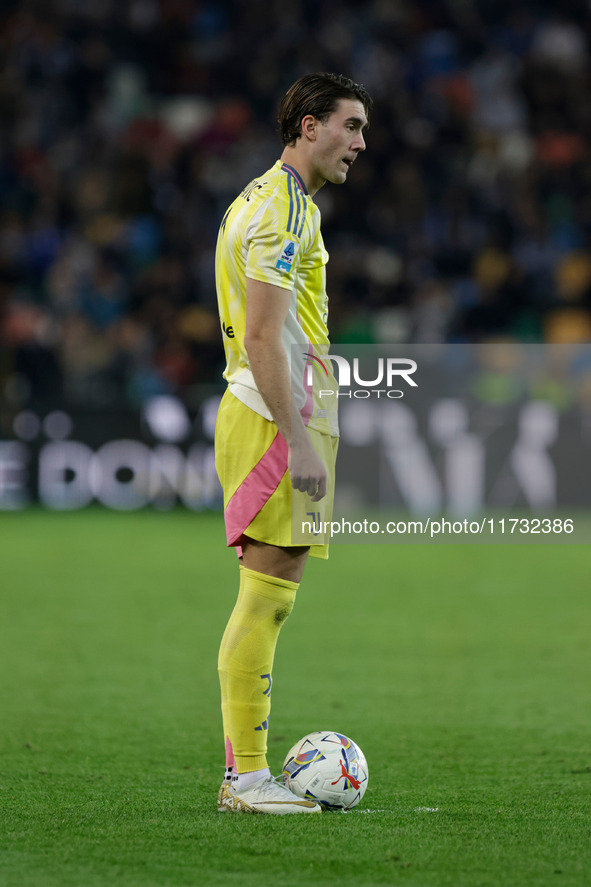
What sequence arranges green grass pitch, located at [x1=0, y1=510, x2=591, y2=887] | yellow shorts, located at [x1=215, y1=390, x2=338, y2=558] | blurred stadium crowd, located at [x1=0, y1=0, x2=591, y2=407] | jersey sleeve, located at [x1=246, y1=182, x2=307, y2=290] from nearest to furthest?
green grass pitch, located at [x1=0, y1=510, x2=591, y2=887] < jersey sleeve, located at [x1=246, y1=182, x2=307, y2=290] < yellow shorts, located at [x1=215, y1=390, x2=338, y2=558] < blurred stadium crowd, located at [x1=0, y1=0, x2=591, y2=407]

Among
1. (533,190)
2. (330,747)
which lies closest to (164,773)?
(330,747)

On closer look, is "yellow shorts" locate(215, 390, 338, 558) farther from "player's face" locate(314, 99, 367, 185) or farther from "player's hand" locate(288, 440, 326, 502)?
"player's face" locate(314, 99, 367, 185)

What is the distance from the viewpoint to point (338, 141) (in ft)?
11.5

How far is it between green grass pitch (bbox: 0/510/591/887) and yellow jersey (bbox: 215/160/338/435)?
43.7 inches

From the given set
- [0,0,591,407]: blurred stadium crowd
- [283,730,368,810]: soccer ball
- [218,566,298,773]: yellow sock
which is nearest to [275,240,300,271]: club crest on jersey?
[218,566,298,773]: yellow sock

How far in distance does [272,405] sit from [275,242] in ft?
1.37

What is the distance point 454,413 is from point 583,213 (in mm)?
4291

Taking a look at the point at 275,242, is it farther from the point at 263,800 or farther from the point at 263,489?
the point at 263,800

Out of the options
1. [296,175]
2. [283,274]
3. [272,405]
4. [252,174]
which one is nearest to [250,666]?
[272,405]

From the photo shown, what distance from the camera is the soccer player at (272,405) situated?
11.0ft

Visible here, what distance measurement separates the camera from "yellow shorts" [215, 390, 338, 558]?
341 cm

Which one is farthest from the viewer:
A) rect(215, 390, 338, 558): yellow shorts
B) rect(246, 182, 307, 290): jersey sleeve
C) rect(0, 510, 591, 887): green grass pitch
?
rect(215, 390, 338, 558): yellow shorts

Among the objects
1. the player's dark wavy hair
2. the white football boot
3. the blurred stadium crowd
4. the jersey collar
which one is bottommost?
the white football boot

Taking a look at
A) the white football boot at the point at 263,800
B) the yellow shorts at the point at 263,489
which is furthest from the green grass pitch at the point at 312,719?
the yellow shorts at the point at 263,489
